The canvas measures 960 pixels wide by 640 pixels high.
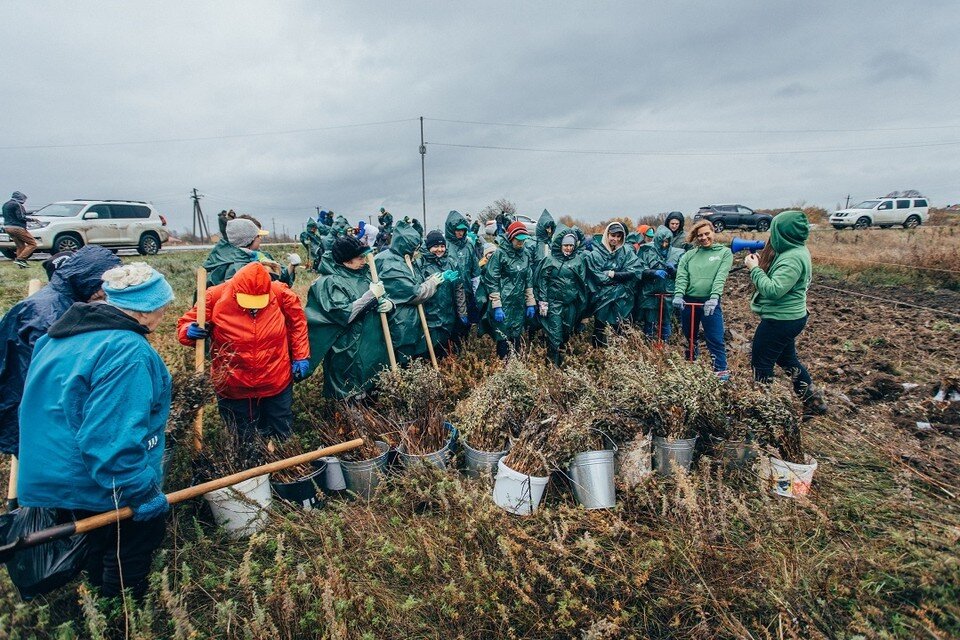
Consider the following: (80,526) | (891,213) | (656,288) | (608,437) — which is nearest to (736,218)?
(891,213)

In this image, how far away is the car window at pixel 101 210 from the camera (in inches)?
542

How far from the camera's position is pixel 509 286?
5.41m

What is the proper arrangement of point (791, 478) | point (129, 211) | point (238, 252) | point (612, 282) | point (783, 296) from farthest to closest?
point (129, 211), point (612, 282), point (238, 252), point (783, 296), point (791, 478)

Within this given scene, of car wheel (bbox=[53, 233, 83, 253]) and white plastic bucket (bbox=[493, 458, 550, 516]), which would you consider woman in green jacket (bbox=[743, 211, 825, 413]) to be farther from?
car wheel (bbox=[53, 233, 83, 253])

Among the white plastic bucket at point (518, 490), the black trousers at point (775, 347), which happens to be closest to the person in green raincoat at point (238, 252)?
the white plastic bucket at point (518, 490)

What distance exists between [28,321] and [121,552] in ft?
4.75

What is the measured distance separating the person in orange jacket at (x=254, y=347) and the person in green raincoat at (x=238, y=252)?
0.62 meters

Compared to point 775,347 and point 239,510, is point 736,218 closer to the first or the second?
point 775,347

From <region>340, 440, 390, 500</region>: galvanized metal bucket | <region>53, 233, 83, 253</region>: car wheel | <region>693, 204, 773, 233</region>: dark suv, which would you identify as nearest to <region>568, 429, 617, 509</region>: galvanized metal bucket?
<region>340, 440, 390, 500</region>: galvanized metal bucket

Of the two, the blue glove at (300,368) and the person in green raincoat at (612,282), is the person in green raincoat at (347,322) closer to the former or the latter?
the blue glove at (300,368)

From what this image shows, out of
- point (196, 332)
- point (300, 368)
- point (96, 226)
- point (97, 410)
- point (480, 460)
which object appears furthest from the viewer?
point (96, 226)

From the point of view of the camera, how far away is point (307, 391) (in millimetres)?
4645

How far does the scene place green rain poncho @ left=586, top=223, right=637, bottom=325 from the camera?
596cm

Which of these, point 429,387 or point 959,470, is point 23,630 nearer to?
point 429,387
